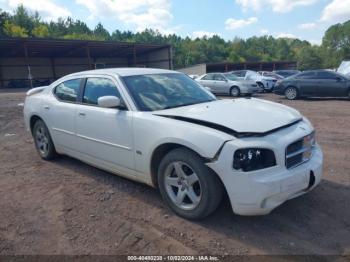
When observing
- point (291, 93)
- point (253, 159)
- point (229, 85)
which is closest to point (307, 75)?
point (291, 93)

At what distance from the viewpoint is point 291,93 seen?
15836 mm

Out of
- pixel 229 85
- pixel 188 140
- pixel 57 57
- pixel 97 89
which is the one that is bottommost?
pixel 229 85

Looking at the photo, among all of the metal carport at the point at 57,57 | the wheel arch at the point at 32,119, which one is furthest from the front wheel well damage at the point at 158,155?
the metal carport at the point at 57,57

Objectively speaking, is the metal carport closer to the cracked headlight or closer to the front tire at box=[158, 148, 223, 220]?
the front tire at box=[158, 148, 223, 220]

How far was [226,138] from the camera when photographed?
2990 millimetres

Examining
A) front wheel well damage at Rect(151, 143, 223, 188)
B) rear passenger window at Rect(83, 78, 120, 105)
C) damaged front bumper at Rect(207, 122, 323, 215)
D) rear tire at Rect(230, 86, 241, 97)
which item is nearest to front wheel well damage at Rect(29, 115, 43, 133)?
rear passenger window at Rect(83, 78, 120, 105)

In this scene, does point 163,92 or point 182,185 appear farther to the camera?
point 163,92

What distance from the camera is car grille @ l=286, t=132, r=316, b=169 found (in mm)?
3152

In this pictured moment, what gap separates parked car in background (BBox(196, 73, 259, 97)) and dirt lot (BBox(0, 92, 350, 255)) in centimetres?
1316

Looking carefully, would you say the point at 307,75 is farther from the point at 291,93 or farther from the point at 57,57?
the point at 57,57

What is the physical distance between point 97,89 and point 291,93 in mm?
13376

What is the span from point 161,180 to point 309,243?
5.35ft

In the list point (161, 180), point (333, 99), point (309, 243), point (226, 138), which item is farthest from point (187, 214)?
point (333, 99)

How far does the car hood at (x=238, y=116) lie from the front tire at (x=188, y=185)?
0.39 metres
